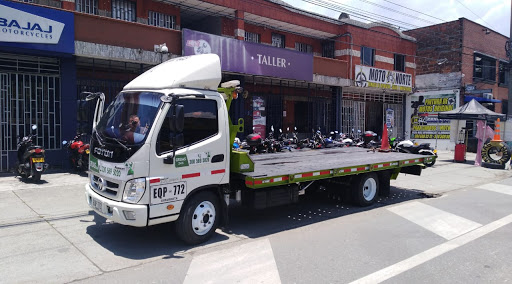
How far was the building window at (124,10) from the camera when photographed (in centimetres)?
1359

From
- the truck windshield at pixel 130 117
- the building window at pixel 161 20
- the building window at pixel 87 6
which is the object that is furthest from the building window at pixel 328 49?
the truck windshield at pixel 130 117

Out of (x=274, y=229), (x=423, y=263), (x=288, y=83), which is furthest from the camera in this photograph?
(x=288, y=83)

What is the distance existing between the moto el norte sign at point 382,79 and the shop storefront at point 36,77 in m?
13.9

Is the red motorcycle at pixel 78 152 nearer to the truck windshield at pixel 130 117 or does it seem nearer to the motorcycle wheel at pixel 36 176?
the motorcycle wheel at pixel 36 176

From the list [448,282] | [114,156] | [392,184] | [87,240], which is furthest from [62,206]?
[392,184]

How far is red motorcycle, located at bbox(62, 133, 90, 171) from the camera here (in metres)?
10.4

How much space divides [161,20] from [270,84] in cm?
606

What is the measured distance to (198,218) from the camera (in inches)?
219

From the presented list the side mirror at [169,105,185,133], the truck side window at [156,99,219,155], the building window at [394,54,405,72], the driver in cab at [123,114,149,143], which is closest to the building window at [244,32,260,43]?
the building window at [394,54,405,72]

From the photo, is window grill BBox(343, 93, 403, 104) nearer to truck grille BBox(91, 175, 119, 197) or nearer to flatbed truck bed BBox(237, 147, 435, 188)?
flatbed truck bed BBox(237, 147, 435, 188)

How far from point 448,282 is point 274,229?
2.92m

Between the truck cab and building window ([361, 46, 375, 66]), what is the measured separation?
16521 millimetres

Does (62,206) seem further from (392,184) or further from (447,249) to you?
(392,184)

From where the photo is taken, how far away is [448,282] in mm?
4359
